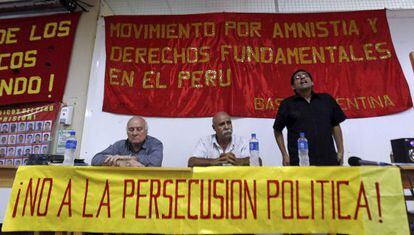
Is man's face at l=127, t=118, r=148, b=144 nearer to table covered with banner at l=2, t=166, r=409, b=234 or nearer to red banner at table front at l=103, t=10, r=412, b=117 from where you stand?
red banner at table front at l=103, t=10, r=412, b=117

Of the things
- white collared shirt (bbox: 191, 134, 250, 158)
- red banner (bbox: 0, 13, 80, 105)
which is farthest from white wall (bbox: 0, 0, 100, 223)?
white collared shirt (bbox: 191, 134, 250, 158)

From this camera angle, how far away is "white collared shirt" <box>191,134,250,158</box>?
7.45 ft

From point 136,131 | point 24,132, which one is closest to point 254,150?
Answer: point 136,131

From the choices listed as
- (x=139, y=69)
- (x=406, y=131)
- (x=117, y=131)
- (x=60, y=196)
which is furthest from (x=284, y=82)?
(x=60, y=196)

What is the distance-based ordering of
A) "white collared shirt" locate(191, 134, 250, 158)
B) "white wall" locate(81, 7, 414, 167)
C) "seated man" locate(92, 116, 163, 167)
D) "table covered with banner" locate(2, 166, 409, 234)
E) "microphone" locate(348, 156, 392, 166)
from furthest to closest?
"white wall" locate(81, 7, 414, 167) < "white collared shirt" locate(191, 134, 250, 158) < "seated man" locate(92, 116, 163, 167) < "microphone" locate(348, 156, 392, 166) < "table covered with banner" locate(2, 166, 409, 234)

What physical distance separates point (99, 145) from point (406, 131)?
8.61 ft

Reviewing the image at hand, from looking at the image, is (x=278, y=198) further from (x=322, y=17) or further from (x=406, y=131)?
(x=322, y=17)

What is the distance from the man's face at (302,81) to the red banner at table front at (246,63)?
0.47 m

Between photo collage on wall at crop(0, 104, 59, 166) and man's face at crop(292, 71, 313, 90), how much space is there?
2.12m

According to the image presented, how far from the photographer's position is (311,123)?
2.11 metres

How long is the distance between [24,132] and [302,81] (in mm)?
2415

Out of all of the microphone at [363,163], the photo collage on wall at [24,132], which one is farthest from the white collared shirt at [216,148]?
the photo collage on wall at [24,132]

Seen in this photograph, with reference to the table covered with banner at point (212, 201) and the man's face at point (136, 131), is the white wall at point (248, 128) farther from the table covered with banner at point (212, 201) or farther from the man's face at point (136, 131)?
the table covered with banner at point (212, 201)

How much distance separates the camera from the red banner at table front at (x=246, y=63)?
2.74 metres
